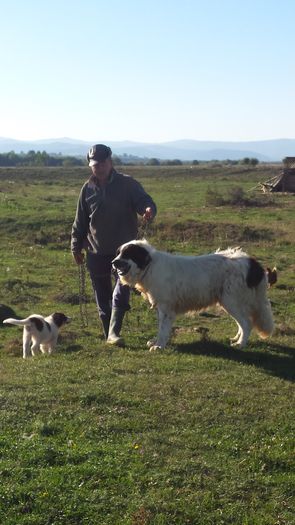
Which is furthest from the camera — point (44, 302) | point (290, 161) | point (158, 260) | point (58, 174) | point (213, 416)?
point (58, 174)

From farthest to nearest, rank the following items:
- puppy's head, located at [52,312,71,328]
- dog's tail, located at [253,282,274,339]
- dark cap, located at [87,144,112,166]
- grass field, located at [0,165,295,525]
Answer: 1. puppy's head, located at [52,312,71,328]
2. dog's tail, located at [253,282,274,339]
3. dark cap, located at [87,144,112,166]
4. grass field, located at [0,165,295,525]

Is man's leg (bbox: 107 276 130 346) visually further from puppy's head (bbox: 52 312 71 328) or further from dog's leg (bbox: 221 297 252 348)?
puppy's head (bbox: 52 312 71 328)

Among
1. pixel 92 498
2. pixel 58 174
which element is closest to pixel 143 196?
pixel 92 498

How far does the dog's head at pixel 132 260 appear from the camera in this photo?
9.62 m

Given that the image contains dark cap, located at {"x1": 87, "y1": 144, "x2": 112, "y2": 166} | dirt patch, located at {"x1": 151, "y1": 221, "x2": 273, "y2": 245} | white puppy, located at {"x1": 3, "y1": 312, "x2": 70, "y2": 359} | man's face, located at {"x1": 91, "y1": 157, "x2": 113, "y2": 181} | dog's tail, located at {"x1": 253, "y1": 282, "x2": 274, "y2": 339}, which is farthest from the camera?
dirt patch, located at {"x1": 151, "y1": 221, "x2": 273, "y2": 245}

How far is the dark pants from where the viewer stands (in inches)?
405

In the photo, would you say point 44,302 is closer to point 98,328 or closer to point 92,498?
point 98,328

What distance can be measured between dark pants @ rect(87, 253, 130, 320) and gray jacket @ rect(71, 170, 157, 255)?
0.16 metres

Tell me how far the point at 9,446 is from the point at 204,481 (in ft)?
5.86

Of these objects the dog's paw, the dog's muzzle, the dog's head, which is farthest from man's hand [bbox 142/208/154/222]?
the dog's paw

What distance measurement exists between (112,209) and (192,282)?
1604 mm

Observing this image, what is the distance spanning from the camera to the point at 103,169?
988cm

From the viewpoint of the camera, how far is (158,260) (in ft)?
32.3

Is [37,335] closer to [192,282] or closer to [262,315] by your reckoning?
[192,282]
